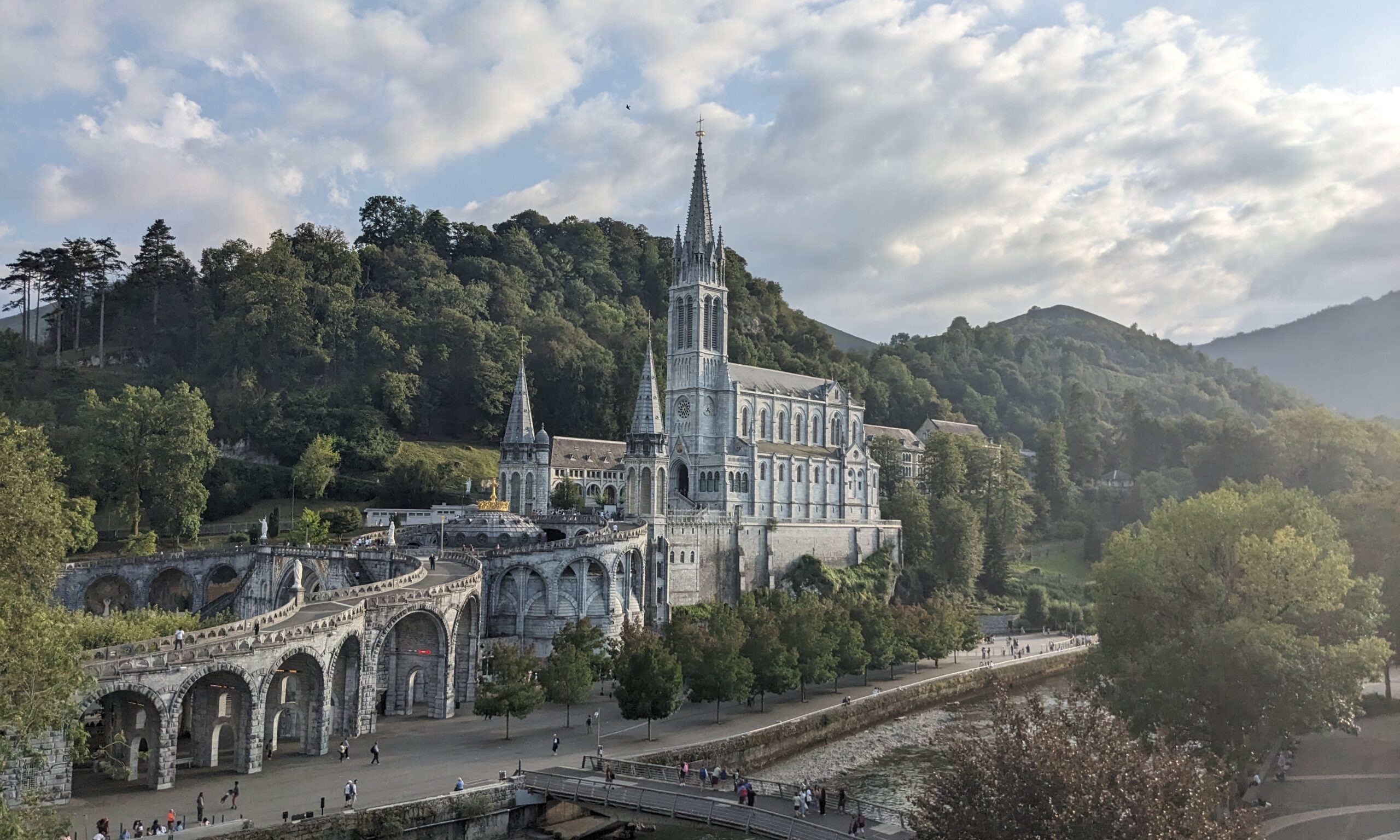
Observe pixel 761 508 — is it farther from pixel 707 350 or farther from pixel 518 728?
pixel 518 728

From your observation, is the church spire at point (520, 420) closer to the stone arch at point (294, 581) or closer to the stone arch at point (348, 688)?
the stone arch at point (294, 581)

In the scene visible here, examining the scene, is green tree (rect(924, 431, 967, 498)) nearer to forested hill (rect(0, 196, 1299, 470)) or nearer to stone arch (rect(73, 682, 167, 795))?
Answer: forested hill (rect(0, 196, 1299, 470))

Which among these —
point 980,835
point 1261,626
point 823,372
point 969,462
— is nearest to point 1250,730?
point 1261,626

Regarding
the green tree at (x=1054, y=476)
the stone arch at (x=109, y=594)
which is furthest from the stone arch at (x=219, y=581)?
the green tree at (x=1054, y=476)

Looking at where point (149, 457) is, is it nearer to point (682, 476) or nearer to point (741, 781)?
point (682, 476)

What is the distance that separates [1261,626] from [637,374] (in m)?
81.7

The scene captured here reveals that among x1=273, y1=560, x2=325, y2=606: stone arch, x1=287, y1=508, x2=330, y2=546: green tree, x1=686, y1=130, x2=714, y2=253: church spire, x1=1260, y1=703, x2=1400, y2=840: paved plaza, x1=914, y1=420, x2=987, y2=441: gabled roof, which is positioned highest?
x1=686, y1=130, x2=714, y2=253: church spire

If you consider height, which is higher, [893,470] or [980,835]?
[893,470]

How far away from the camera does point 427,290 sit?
109438mm

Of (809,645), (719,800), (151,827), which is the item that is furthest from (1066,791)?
(809,645)

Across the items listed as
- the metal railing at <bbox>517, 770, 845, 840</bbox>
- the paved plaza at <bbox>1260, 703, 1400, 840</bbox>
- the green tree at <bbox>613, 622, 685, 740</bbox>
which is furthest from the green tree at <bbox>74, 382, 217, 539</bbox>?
the paved plaza at <bbox>1260, 703, 1400, 840</bbox>

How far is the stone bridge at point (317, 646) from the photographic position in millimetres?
33781

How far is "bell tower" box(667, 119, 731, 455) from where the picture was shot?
87.1m

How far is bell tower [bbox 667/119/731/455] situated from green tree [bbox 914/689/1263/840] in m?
62.4
